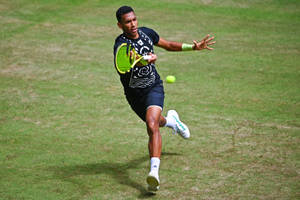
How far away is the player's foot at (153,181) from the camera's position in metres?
6.02

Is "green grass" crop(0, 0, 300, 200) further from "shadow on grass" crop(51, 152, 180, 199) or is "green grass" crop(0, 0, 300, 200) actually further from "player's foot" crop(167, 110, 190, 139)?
"player's foot" crop(167, 110, 190, 139)

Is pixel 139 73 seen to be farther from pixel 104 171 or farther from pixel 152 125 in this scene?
pixel 104 171

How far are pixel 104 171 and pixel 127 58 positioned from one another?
5.59ft

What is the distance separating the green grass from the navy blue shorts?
912 mm

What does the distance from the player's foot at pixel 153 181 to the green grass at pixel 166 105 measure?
13 centimetres

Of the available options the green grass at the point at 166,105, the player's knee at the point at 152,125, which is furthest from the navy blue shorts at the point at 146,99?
the green grass at the point at 166,105

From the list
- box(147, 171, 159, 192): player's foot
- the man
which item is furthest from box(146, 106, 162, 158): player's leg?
box(147, 171, 159, 192): player's foot

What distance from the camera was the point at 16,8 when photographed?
15.9 m

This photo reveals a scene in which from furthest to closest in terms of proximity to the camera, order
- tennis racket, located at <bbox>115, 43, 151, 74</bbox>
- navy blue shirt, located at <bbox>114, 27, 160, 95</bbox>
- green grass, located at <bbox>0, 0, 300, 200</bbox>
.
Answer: navy blue shirt, located at <bbox>114, 27, 160, 95</bbox>, green grass, located at <bbox>0, 0, 300, 200</bbox>, tennis racket, located at <bbox>115, 43, 151, 74</bbox>

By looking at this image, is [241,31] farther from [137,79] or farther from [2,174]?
[2,174]

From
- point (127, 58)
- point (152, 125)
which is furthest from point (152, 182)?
point (127, 58)

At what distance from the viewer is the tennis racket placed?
21.5 ft

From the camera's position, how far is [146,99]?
6859 millimetres

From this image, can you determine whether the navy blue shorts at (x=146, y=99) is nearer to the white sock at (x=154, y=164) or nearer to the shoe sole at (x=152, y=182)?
the white sock at (x=154, y=164)
